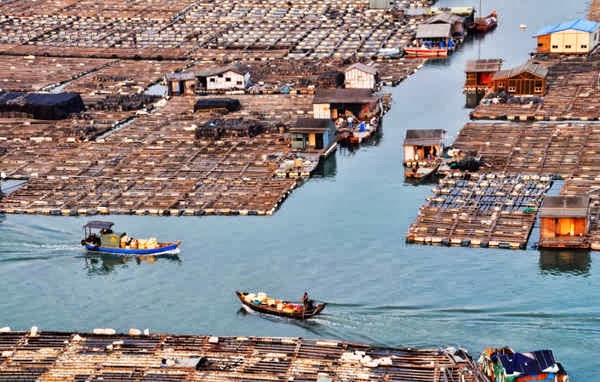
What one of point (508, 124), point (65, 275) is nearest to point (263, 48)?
point (508, 124)

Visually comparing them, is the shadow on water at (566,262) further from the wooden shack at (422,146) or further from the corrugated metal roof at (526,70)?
the corrugated metal roof at (526,70)

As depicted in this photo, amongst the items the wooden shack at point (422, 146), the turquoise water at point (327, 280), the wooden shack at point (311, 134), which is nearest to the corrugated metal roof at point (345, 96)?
the wooden shack at point (311, 134)

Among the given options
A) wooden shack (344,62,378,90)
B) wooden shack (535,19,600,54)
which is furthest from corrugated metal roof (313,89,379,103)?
wooden shack (535,19,600,54)

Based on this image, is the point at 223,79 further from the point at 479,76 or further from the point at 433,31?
the point at 433,31

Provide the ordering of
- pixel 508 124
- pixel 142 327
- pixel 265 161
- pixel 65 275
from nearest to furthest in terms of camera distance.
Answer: pixel 142 327 < pixel 65 275 < pixel 265 161 < pixel 508 124

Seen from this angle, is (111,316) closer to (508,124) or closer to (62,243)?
(62,243)

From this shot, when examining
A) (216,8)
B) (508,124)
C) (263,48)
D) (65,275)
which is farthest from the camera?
(216,8)
